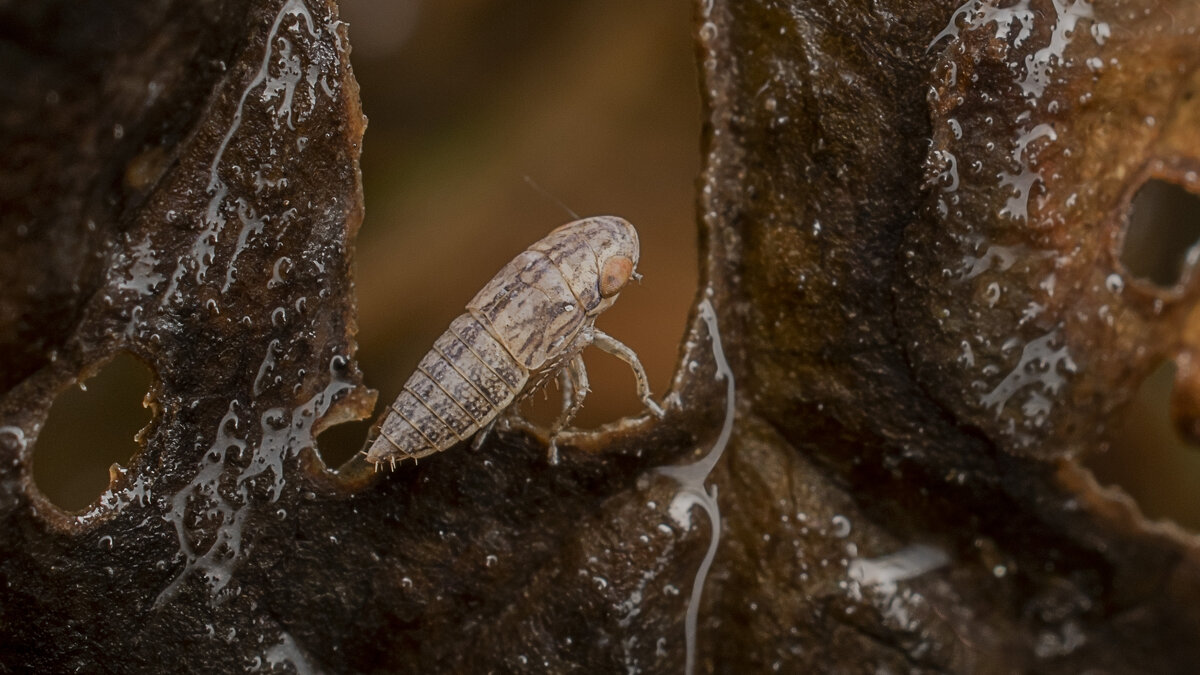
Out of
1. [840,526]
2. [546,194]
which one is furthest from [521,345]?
[840,526]

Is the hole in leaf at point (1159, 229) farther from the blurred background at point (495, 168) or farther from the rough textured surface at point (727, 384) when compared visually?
the blurred background at point (495, 168)

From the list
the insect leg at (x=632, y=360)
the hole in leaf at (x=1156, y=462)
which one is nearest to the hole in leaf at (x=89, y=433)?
the insect leg at (x=632, y=360)

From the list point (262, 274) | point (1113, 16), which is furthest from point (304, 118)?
point (1113, 16)

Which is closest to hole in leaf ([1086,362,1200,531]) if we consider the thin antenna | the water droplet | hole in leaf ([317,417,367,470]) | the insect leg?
the water droplet

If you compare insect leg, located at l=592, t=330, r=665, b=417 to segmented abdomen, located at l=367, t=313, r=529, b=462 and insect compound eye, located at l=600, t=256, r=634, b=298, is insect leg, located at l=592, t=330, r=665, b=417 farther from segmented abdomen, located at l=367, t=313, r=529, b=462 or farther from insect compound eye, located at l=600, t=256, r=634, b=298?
segmented abdomen, located at l=367, t=313, r=529, b=462

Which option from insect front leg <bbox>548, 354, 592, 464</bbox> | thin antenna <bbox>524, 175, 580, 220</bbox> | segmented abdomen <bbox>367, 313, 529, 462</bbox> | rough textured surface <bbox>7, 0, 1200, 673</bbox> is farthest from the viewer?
thin antenna <bbox>524, 175, 580, 220</bbox>

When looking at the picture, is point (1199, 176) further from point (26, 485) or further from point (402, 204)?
point (26, 485)
